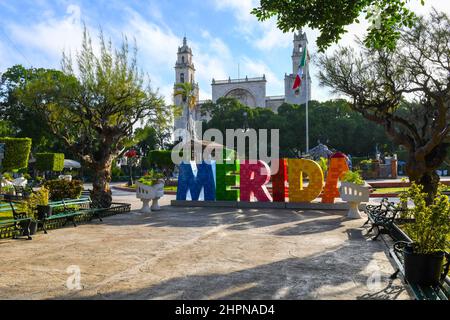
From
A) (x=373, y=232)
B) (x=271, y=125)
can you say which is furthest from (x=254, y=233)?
(x=271, y=125)

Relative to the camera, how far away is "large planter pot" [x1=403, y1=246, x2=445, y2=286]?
16.8 ft

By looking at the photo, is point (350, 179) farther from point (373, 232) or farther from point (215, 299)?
point (215, 299)

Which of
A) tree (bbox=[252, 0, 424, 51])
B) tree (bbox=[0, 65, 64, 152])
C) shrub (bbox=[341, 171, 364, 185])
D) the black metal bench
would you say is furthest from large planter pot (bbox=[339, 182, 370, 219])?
tree (bbox=[0, 65, 64, 152])

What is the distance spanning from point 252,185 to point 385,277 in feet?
32.4

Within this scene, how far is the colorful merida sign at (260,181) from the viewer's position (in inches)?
580

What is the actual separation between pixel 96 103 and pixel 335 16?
1006cm

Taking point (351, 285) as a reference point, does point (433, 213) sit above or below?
above

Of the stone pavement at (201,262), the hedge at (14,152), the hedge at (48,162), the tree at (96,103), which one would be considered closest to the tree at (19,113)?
the hedge at (48,162)

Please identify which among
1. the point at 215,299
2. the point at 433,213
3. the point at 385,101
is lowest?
the point at 215,299

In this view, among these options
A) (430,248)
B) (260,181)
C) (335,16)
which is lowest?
(430,248)

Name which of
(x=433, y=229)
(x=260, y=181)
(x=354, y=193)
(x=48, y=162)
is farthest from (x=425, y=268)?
(x=48, y=162)

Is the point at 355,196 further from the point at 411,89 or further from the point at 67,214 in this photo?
the point at 67,214

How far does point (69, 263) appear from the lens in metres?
7.06

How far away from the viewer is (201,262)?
23.3ft
